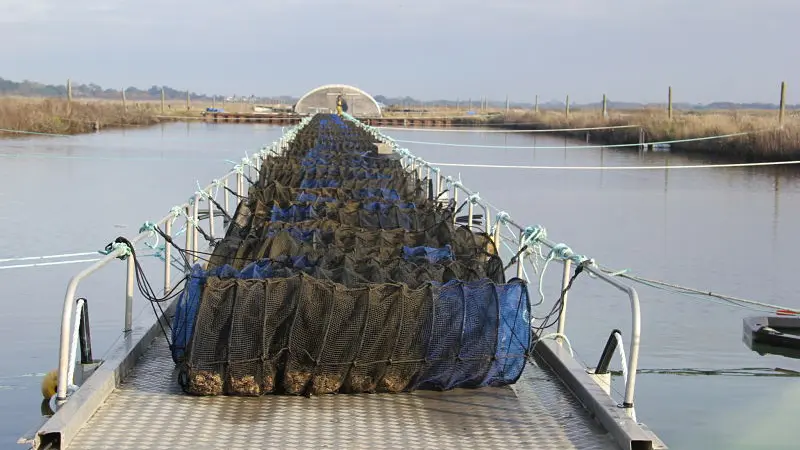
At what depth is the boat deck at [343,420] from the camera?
18.1ft

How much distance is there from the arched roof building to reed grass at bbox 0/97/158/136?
2141 cm

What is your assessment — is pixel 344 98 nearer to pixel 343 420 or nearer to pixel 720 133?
pixel 720 133

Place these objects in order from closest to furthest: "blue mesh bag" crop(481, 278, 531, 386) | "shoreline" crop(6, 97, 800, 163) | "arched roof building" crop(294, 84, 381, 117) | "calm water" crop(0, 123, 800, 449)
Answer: "blue mesh bag" crop(481, 278, 531, 386)
"calm water" crop(0, 123, 800, 449)
"shoreline" crop(6, 97, 800, 163)
"arched roof building" crop(294, 84, 381, 117)

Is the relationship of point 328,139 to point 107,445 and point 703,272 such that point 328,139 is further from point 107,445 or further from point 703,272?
point 107,445

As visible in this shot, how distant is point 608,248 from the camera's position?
19609 millimetres

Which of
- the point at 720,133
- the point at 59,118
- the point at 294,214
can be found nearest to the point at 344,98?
the point at 59,118

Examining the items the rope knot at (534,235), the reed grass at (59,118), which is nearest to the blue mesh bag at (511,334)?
the rope knot at (534,235)

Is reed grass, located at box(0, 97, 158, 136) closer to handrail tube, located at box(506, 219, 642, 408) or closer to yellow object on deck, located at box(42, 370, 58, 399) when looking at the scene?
yellow object on deck, located at box(42, 370, 58, 399)

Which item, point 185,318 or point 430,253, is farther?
point 430,253

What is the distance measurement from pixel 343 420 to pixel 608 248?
1434cm

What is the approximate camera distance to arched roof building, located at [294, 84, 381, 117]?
95.5 meters

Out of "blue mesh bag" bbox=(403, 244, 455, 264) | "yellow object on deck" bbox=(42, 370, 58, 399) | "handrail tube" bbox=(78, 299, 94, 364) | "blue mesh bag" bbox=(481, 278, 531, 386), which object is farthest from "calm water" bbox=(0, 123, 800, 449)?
"blue mesh bag" bbox=(481, 278, 531, 386)

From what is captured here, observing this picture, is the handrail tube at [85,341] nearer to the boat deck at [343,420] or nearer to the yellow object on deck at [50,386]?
the boat deck at [343,420]

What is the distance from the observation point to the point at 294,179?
14438 mm
